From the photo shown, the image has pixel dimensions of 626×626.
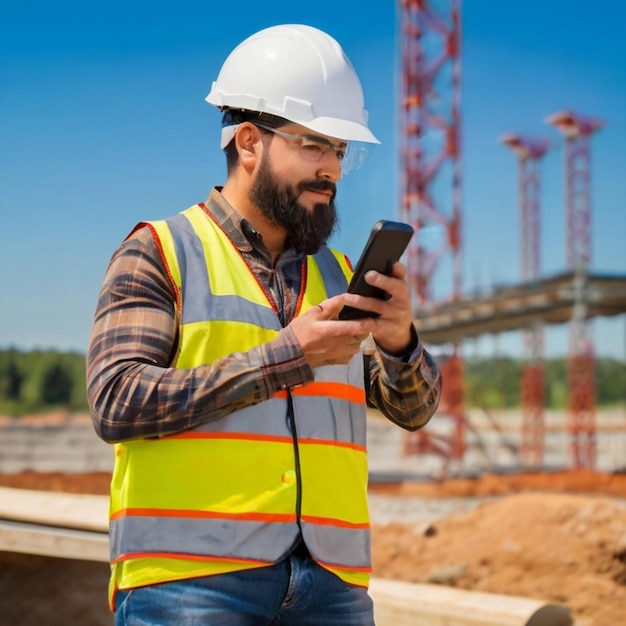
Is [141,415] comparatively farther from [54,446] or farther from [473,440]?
[54,446]

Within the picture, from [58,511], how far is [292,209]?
214cm

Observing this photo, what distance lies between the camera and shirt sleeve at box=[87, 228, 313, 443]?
134 centimetres

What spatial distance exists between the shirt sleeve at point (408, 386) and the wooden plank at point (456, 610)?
1.41 meters

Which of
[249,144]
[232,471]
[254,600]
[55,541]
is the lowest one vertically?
[55,541]

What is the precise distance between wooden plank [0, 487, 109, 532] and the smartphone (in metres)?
2.01

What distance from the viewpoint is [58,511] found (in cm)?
328

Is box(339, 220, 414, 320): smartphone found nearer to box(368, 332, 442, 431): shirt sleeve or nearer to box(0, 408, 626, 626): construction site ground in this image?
box(368, 332, 442, 431): shirt sleeve

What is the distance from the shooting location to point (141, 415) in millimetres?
1338

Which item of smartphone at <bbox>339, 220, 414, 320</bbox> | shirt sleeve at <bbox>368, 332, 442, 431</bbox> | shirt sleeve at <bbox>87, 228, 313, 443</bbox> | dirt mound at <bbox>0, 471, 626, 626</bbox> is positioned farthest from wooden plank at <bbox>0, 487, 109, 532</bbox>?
smartphone at <bbox>339, 220, 414, 320</bbox>

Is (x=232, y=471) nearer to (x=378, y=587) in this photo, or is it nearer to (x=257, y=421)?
(x=257, y=421)

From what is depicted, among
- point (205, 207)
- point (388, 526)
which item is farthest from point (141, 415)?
point (388, 526)

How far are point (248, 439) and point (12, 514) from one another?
2.24m

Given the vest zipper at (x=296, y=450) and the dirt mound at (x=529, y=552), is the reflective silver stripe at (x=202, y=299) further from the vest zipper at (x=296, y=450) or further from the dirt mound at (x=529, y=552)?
the dirt mound at (x=529, y=552)

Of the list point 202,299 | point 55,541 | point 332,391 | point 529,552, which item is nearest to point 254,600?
point 332,391
